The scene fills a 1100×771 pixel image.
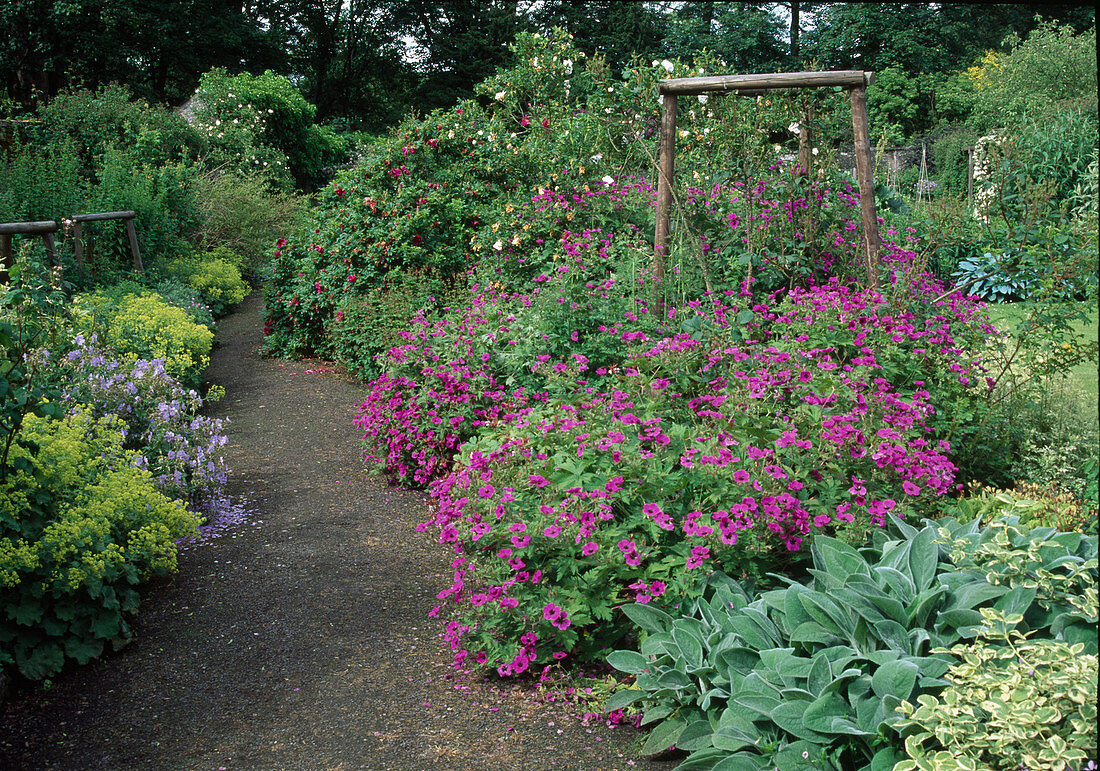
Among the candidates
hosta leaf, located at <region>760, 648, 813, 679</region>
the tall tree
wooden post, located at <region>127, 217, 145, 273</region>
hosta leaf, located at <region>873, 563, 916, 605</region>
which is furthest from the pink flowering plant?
the tall tree

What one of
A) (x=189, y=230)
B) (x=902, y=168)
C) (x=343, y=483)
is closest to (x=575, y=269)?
(x=343, y=483)

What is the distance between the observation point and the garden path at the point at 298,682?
2.52 meters

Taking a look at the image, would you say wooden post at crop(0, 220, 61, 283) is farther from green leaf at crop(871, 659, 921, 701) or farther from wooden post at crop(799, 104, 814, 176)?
green leaf at crop(871, 659, 921, 701)

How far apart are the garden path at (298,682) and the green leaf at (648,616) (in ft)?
1.09

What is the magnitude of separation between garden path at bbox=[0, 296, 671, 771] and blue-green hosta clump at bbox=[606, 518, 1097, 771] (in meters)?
0.29

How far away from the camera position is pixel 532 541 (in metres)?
2.84

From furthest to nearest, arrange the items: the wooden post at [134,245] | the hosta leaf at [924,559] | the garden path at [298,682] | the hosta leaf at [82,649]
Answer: the wooden post at [134,245] → the hosta leaf at [82,649] → the garden path at [298,682] → the hosta leaf at [924,559]

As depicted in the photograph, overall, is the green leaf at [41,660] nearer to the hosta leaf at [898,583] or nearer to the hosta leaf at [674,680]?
the hosta leaf at [674,680]

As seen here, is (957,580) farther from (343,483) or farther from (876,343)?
(343,483)

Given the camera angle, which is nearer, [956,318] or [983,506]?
[983,506]

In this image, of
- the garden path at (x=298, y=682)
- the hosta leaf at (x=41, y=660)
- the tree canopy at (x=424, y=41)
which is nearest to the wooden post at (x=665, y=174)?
the garden path at (x=298, y=682)

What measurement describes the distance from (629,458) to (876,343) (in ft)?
4.79

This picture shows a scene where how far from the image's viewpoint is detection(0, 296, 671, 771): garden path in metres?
2.52

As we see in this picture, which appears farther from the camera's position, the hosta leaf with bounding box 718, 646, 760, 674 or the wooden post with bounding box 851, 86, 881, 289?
the wooden post with bounding box 851, 86, 881, 289
